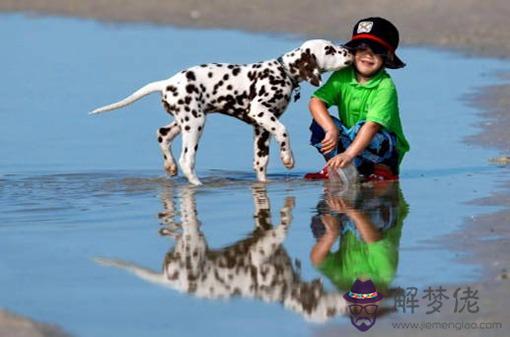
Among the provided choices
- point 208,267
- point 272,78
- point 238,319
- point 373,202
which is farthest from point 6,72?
point 238,319

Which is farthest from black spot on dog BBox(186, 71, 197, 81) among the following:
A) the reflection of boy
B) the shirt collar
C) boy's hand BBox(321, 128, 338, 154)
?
the reflection of boy

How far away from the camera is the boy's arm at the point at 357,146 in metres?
10.9

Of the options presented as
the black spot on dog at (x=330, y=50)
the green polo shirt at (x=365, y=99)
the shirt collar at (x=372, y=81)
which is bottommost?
the green polo shirt at (x=365, y=99)

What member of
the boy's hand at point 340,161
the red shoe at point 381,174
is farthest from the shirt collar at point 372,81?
the boy's hand at point 340,161

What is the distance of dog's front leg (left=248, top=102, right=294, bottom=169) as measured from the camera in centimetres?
1126

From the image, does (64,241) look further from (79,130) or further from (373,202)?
(79,130)

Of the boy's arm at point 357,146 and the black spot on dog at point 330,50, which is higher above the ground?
the black spot on dog at point 330,50

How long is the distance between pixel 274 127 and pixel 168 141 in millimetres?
855

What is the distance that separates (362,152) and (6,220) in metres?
2.60

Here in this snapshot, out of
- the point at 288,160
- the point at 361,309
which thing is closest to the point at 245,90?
the point at 288,160

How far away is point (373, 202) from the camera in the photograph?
10539mm

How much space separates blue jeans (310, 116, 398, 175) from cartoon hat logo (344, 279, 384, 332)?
11.2 ft

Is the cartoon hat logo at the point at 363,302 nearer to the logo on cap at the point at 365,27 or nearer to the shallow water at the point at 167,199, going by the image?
the shallow water at the point at 167,199

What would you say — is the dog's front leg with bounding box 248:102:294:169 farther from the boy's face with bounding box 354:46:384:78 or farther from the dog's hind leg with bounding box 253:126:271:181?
the boy's face with bounding box 354:46:384:78
